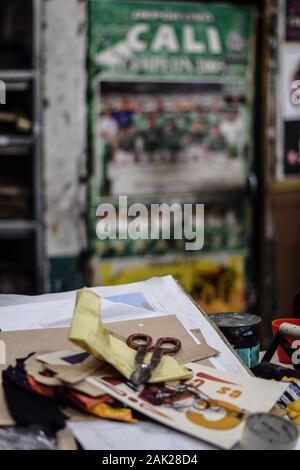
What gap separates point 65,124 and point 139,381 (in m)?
2.49

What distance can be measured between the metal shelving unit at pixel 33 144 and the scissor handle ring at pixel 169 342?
218cm

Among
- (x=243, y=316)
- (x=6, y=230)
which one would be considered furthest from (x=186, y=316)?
(x=6, y=230)

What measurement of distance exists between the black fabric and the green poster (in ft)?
8.42

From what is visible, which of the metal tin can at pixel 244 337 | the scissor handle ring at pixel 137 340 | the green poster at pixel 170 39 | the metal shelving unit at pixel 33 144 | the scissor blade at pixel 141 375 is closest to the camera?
the scissor blade at pixel 141 375

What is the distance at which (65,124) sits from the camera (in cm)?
316

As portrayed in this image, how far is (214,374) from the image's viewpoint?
895 mm

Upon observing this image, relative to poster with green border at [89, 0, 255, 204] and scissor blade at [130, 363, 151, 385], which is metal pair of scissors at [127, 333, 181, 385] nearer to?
scissor blade at [130, 363, 151, 385]

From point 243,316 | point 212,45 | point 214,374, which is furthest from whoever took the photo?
point 212,45

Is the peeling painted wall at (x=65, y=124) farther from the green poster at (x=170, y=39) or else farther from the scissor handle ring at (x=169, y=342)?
the scissor handle ring at (x=169, y=342)

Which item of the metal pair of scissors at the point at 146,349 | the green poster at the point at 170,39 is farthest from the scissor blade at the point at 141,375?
the green poster at the point at 170,39

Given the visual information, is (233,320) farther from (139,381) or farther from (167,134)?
(167,134)

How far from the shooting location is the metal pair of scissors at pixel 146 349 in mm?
834

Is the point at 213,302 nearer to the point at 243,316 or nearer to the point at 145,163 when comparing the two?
the point at 145,163
